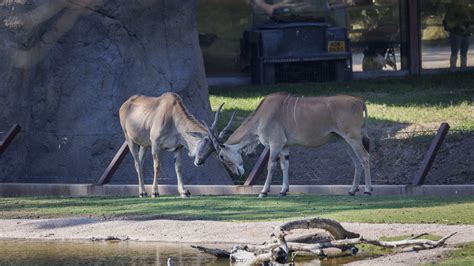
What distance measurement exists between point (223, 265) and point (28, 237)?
3.60m

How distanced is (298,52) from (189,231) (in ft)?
44.3

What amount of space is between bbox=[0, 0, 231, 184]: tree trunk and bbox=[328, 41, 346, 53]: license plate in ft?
20.0

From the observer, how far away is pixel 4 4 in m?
21.4

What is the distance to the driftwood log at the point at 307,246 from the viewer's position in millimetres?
13008

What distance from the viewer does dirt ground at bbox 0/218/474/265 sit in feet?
44.3

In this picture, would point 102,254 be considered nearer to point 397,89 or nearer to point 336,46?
point 397,89

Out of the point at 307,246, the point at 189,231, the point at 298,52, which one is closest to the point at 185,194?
the point at 189,231

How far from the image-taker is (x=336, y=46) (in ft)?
91.8

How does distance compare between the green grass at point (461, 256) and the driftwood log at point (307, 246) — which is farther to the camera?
the driftwood log at point (307, 246)

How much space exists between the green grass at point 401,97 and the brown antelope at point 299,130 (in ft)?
17.4

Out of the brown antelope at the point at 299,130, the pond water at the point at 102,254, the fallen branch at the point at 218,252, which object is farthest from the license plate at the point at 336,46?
the fallen branch at the point at 218,252

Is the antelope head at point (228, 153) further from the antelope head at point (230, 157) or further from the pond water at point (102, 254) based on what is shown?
the pond water at point (102, 254)

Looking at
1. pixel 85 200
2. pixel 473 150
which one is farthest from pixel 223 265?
pixel 473 150

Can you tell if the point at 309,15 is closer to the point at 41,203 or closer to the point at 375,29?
the point at 375,29
